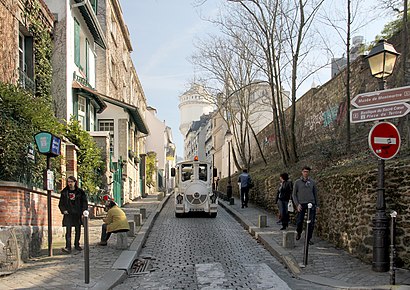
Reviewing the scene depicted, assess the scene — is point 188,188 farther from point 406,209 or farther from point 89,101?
point 406,209

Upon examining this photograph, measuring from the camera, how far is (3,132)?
30.0 feet

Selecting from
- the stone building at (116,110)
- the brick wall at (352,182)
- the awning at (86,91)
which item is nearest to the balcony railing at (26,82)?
the awning at (86,91)

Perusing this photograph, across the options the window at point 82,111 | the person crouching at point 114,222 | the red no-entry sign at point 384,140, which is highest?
the window at point 82,111

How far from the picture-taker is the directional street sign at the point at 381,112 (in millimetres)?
7503

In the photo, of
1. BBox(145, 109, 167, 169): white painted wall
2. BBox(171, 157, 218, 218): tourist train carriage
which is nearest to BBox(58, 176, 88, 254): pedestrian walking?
BBox(171, 157, 218, 218): tourist train carriage

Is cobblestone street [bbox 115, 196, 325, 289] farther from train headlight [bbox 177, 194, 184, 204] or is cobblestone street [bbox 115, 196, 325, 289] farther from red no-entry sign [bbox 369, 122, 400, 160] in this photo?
train headlight [bbox 177, 194, 184, 204]

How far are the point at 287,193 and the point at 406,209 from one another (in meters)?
5.36

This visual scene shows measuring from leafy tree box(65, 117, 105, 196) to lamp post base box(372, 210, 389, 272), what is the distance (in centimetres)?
1070

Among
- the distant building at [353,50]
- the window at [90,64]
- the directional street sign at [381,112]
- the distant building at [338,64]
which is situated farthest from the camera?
the window at [90,64]

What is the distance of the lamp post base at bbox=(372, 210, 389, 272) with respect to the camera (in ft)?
25.3

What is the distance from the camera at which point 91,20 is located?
795 inches

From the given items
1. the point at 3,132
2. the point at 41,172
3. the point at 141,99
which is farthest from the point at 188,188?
the point at 141,99

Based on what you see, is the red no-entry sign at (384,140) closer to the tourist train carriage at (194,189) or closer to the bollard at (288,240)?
the bollard at (288,240)

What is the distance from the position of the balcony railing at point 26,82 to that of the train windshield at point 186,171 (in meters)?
6.38
